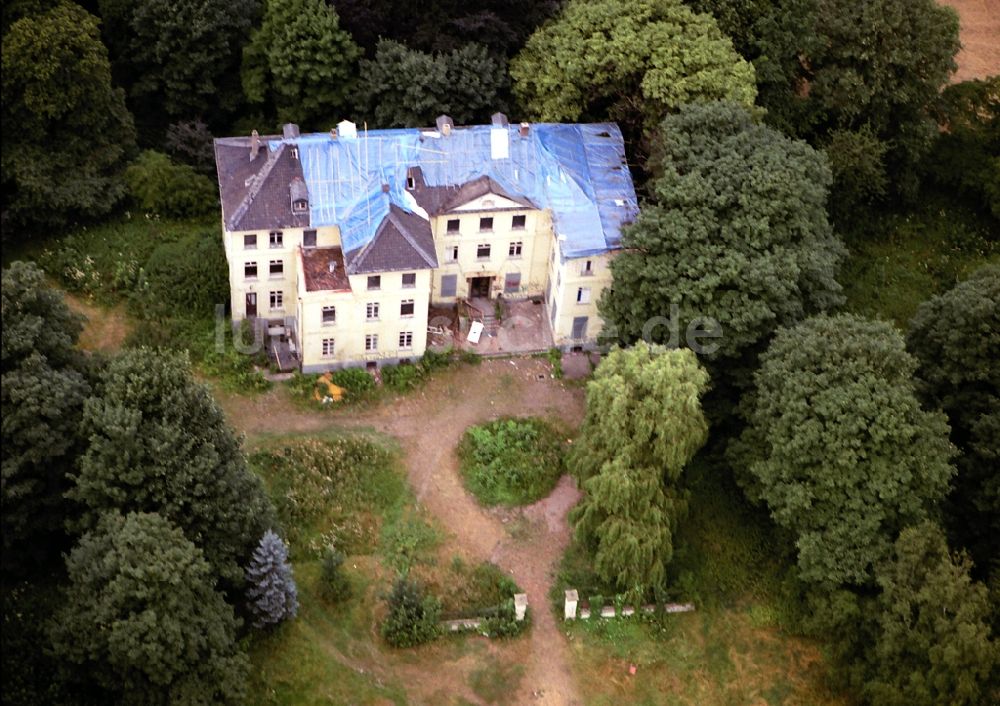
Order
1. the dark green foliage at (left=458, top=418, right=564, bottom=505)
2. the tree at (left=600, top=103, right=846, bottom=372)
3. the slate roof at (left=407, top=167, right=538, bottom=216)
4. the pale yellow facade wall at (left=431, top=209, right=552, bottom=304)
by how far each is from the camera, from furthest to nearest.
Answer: the pale yellow facade wall at (left=431, top=209, right=552, bottom=304), the slate roof at (left=407, top=167, right=538, bottom=216), the dark green foliage at (left=458, top=418, right=564, bottom=505), the tree at (left=600, top=103, right=846, bottom=372)

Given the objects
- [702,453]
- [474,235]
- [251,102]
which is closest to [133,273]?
[251,102]

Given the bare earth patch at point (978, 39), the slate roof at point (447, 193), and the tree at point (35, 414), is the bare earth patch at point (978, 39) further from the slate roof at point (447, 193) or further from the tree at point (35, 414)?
the tree at point (35, 414)

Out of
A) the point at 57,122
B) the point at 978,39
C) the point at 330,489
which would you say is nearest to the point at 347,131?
the point at 57,122

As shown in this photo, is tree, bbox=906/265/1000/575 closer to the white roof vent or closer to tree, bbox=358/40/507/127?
tree, bbox=358/40/507/127

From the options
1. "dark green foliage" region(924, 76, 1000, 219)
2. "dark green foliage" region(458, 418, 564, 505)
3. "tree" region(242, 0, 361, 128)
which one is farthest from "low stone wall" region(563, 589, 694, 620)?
"dark green foliage" region(924, 76, 1000, 219)

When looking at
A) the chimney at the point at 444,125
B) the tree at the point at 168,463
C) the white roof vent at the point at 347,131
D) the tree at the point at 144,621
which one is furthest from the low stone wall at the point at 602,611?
the white roof vent at the point at 347,131
